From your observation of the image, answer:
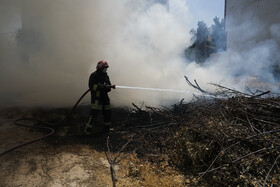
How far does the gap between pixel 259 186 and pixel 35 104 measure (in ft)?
24.4

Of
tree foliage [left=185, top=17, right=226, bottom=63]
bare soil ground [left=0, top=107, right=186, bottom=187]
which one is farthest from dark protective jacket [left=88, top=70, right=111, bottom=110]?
tree foliage [left=185, top=17, right=226, bottom=63]

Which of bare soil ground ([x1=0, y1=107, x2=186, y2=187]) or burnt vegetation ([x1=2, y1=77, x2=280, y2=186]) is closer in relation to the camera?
burnt vegetation ([x1=2, y1=77, x2=280, y2=186])

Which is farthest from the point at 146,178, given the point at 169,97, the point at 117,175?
the point at 169,97

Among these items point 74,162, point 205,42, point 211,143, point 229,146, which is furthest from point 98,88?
point 205,42

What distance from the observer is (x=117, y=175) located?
2996 millimetres

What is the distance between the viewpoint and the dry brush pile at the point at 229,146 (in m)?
2.48

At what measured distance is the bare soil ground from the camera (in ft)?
9.43

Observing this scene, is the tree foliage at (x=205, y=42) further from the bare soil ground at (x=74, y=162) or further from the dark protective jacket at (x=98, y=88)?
the bare soil ground at (x=74, y=162)

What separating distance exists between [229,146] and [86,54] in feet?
26.5

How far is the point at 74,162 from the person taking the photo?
338 centimetres

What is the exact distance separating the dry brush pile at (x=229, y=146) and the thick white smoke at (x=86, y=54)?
13.6ft

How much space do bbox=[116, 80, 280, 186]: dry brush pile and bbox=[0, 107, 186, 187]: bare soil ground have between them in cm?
27

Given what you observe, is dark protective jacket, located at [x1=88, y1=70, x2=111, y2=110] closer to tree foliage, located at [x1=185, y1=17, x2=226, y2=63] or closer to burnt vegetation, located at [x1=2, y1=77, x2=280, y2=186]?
burnt vegetation, located at [x1=2, y1=77, x2=280, y2=186]

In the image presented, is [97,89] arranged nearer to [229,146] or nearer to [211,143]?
[211,143]
